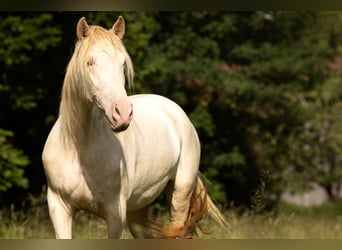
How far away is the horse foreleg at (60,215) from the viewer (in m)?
3.92

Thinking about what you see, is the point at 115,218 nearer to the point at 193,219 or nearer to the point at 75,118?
the point at 75,118

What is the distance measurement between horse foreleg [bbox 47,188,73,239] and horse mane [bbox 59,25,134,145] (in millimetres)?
335

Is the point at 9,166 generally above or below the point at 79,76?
below

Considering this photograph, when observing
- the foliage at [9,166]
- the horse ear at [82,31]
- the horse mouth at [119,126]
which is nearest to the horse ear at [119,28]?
the horse ear at [82,31]

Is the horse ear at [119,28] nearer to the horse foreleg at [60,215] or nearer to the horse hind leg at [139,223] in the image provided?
the horse foreleg at [60,215]

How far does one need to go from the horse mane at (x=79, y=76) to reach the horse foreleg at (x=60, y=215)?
335mm

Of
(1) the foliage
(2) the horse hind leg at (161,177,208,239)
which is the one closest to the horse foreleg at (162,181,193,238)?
(2) the horse hind leg at (161,177,208,239)

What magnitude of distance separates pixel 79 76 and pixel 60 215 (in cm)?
80

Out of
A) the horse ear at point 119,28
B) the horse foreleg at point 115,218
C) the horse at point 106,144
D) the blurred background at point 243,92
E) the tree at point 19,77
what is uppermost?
the horse ear at point 119,28

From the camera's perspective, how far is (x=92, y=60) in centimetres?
347

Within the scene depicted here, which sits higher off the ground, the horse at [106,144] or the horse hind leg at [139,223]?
the horse at [106,144]

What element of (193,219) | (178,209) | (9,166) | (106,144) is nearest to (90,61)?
(106,144)

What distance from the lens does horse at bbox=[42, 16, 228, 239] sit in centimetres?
343

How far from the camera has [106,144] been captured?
3.96 m
